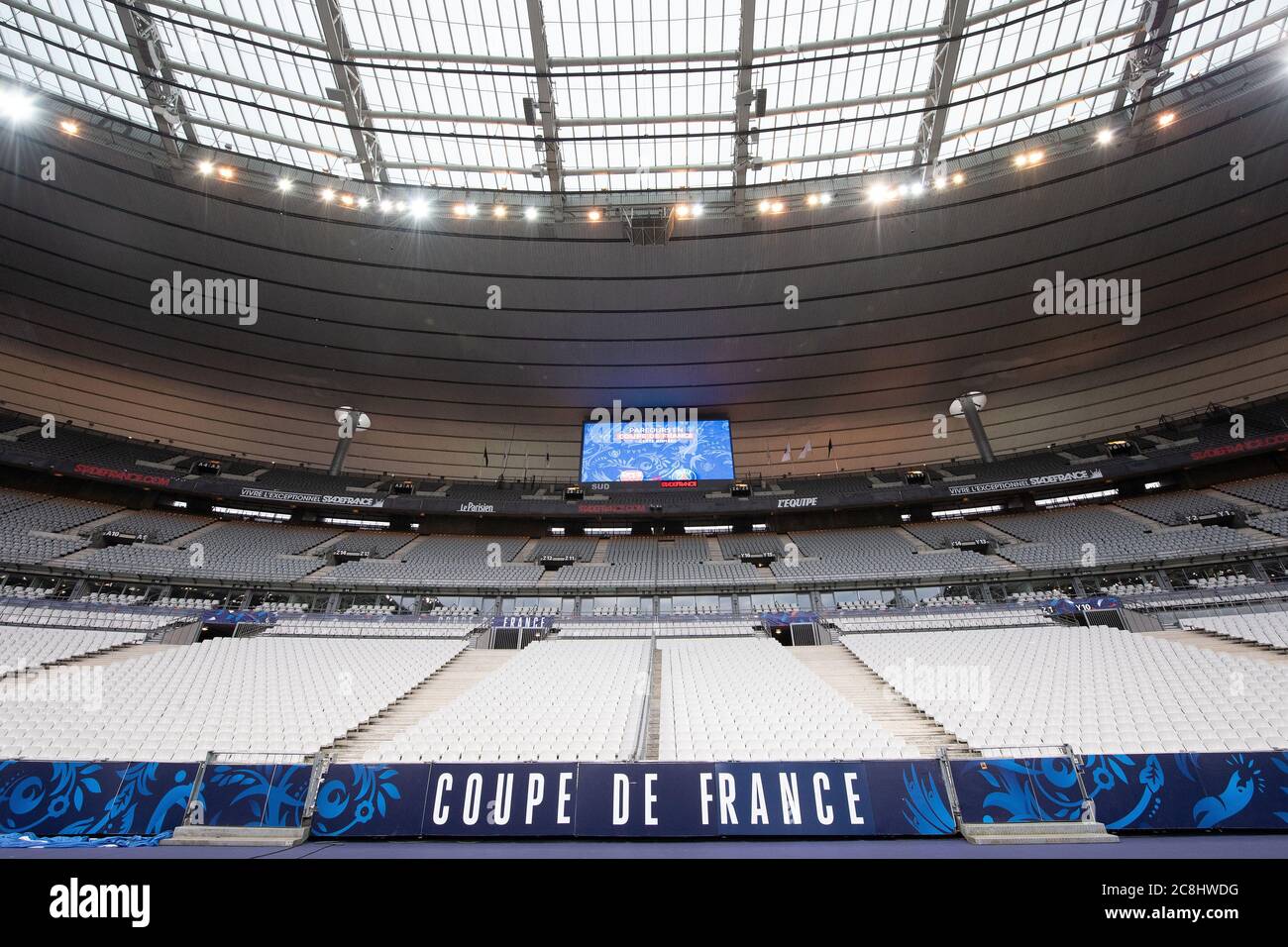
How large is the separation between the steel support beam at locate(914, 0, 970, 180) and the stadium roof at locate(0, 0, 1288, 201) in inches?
2.4

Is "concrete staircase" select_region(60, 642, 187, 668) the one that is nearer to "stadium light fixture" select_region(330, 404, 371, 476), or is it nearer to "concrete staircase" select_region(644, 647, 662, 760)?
"stadium light fixture" select_region(330, 404, 371, 476)

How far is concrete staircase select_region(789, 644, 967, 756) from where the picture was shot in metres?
9.59

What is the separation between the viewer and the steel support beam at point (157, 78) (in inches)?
663

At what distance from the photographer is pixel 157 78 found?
57.6 feet

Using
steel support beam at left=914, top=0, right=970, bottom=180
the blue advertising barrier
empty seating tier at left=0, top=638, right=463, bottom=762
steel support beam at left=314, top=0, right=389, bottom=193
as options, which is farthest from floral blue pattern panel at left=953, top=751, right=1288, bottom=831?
steel support beam at left=314, top=0, right=389, bottom=193

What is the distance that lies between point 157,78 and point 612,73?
1512 centimetres

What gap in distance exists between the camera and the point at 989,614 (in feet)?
65.6

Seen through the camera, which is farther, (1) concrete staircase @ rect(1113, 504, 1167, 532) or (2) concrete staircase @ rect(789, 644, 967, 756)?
(1) concrete staircase @ rect(1113, 504, 1167, 532)

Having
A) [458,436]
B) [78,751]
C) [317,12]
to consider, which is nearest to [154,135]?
[317,12]

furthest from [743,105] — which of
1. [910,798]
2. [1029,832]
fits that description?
[1029,832]

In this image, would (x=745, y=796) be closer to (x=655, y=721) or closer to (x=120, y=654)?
(x=655, y=721)

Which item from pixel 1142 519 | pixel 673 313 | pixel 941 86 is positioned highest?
pixel 941 86

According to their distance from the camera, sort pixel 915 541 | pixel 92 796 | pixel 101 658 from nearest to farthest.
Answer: pixel 92 796 < pixel 101 658 < pixel 915 541
